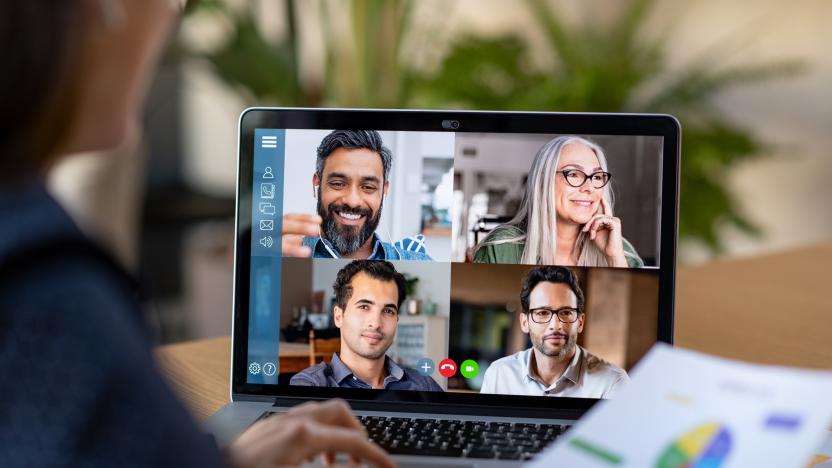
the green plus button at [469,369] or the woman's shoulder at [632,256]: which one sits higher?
the woman's shoulder at [632,256]

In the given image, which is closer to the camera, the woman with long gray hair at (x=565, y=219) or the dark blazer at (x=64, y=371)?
the dark blazer at (x=64, y=371)

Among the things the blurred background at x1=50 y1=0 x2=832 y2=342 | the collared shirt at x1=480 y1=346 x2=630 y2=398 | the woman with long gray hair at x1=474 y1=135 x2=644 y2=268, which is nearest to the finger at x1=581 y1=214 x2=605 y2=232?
the woman with long gray hair at x1=474 y1=135 x2=644 y2=268

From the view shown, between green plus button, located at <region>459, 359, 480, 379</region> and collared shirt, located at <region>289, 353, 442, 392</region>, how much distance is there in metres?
0.03

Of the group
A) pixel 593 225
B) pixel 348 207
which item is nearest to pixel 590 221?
pixel 593 225

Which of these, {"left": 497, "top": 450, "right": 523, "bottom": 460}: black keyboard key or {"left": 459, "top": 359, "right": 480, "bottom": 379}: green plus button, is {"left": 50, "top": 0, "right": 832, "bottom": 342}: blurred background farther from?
{"left": 497, "top": 450, "right": 523, "bottom": 460}: black keyboard key

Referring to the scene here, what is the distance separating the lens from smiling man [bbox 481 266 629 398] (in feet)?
2.85

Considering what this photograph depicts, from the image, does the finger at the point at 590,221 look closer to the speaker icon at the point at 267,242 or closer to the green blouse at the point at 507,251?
the green blouse at the point at 507,251

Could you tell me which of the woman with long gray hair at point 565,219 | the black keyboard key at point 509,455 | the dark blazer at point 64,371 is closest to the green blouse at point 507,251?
the woman with long gray hair at point 565,219

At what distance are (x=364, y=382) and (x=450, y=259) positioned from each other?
0.16 metres

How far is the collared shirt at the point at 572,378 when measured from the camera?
87 cm

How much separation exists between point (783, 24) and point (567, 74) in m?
0.77

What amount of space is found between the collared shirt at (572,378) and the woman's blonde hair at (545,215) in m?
0.10

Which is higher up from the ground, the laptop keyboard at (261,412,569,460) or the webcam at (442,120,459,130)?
the webcam at (442,120,459,130)

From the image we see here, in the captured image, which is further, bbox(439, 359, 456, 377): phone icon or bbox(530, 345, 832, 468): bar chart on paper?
bbox(439, 359, 456, 377): phone icon
